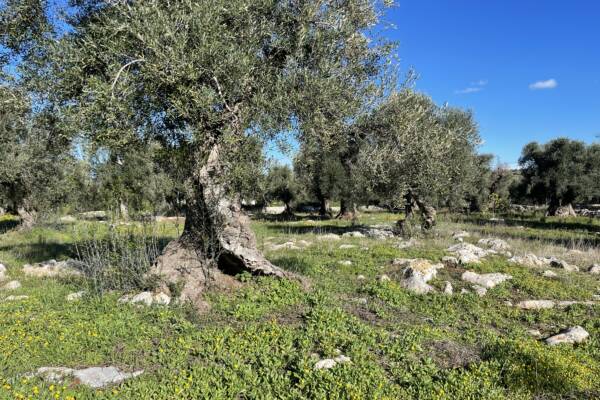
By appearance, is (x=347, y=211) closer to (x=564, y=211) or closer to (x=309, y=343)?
(x=564, y=211)

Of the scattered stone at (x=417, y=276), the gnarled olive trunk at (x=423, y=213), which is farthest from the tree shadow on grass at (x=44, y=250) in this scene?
the gnarled olive trunk at (x=423, y=213)

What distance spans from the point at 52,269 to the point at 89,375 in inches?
294

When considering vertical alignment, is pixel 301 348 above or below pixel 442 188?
below

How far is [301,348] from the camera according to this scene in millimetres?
6074

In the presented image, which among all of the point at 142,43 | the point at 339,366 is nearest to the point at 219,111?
the point at 142,43

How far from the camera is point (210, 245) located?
8.67 m

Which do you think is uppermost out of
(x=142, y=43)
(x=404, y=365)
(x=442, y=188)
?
(x=142, y=43)

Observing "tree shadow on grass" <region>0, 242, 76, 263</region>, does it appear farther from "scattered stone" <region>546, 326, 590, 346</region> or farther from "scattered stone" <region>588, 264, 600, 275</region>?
"scattered stone" <region>588, 264, 600, 275</region>

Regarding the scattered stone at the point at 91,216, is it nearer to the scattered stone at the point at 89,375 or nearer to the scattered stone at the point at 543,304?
the scattered stone at the point at 89,375

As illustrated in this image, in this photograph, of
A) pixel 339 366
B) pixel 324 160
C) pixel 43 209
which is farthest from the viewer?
pixel 324 160

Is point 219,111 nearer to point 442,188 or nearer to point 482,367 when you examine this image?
point 482,367

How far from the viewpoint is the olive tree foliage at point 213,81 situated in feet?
21.6

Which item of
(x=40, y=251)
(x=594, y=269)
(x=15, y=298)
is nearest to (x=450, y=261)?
(x=594, y=269)

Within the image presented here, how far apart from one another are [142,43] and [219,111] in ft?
5.57
